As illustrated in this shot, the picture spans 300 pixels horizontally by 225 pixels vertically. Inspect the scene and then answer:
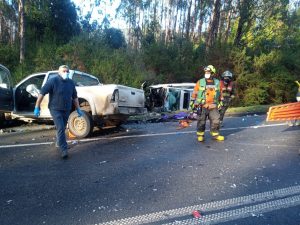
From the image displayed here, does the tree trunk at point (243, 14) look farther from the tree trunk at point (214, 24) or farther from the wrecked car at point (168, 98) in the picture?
the wrecked car at point (168, 98)

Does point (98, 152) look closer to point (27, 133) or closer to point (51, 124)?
point (27, 133)

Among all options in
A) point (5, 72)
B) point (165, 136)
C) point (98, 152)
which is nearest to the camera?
point (98, 152)

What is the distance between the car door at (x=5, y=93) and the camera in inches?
375

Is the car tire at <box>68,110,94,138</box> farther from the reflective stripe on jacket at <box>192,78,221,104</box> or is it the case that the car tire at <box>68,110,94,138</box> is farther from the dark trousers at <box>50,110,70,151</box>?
the reflective stripe on jacket at <box>192,78,221,104</box>

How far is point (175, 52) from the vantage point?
24547 millimetres

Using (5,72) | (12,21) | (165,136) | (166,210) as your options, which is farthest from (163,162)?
(12,21)

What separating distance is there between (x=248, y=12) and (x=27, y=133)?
18897 mm

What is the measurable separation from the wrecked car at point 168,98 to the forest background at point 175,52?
2280mm

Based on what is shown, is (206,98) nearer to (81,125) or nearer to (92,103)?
(92,103)

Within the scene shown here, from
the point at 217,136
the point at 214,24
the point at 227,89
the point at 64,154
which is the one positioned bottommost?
the point at 64,154

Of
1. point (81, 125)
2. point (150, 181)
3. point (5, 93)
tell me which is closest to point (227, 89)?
point (81, 125)

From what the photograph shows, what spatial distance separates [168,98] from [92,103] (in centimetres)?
857

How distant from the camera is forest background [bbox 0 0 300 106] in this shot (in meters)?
20.3

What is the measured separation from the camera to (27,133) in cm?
941
